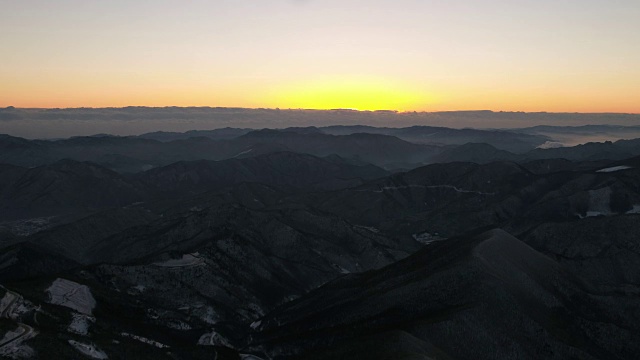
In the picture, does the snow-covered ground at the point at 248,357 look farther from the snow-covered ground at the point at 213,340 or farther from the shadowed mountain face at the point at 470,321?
the snow-covered ground at the point at 213,340

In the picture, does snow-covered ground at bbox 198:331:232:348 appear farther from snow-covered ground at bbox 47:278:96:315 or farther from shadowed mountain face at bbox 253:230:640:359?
snow-covered ground at bbox 47:278:96:315

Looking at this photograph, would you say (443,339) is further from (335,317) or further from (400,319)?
(335,317)

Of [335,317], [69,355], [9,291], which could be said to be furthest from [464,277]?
[9,291]

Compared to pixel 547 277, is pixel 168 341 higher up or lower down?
lower down

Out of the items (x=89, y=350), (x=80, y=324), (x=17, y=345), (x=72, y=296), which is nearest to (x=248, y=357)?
(x=80, y=324)

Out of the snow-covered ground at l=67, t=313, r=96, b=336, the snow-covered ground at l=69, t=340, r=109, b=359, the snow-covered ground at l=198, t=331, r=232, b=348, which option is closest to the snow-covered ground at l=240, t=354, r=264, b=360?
the snow-covered ground at l=198, t=331, r=232, b=348

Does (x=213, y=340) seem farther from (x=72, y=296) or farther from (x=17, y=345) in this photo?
(x=17, y=345)

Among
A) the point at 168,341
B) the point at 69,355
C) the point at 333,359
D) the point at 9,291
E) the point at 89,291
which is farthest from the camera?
the point at 89,291
